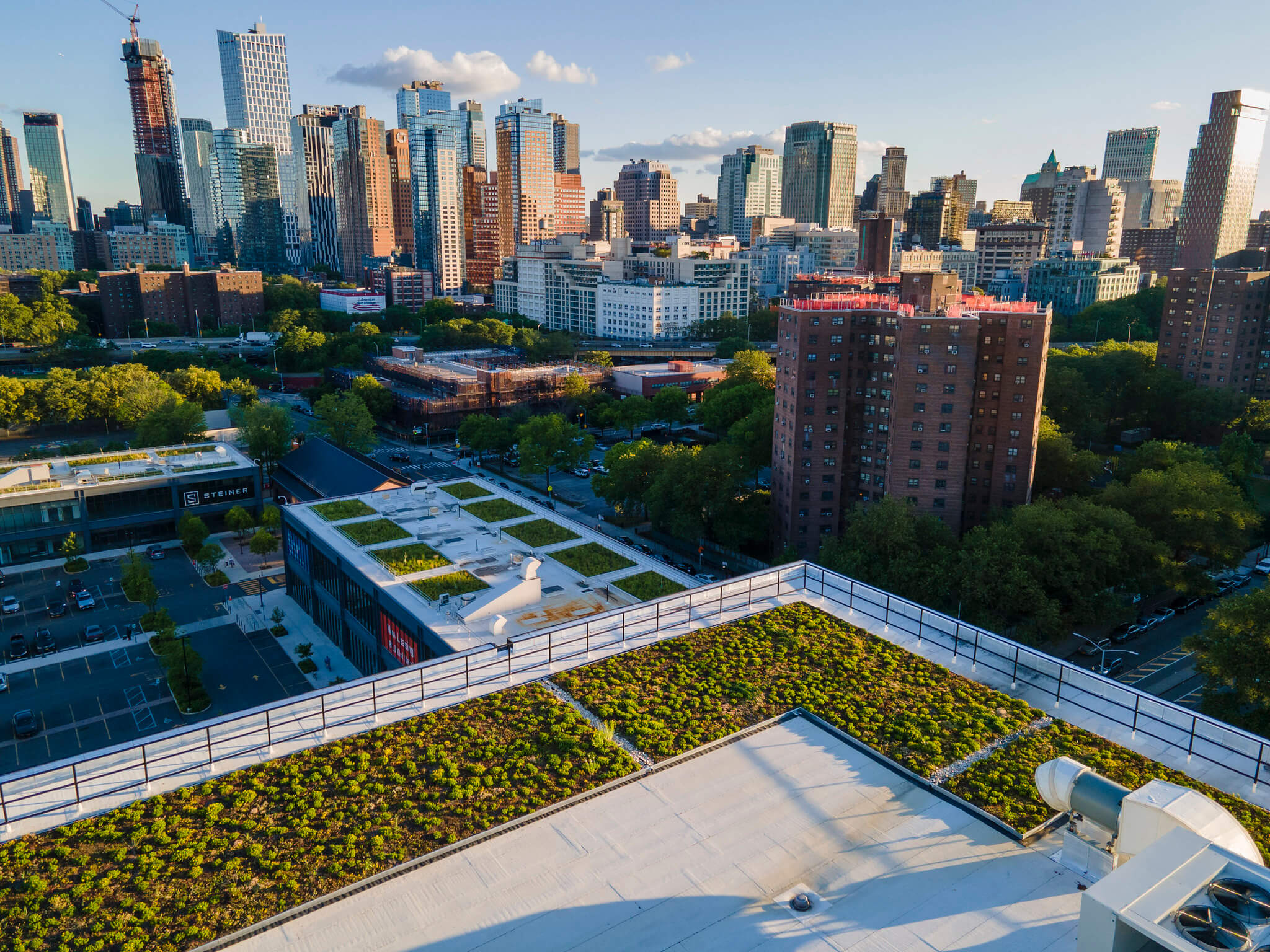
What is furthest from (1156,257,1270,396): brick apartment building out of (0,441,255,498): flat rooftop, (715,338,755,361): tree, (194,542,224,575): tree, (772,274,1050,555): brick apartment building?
(194,542,224,575): tree

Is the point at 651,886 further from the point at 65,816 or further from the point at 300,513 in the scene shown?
the point at 300,513

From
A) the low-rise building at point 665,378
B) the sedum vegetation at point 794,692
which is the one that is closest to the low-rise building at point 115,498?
the sedum vegetation at point 794,692

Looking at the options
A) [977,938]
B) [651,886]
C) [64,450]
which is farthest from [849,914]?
[64,450]

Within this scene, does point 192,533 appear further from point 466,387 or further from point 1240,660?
point 1240,660

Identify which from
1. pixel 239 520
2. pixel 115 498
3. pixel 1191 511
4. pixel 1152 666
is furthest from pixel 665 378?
pixel 1152 666

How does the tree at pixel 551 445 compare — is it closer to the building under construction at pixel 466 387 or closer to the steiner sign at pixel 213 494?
the building under construction at pixel 466 387

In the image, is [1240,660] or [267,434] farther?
[267,434]

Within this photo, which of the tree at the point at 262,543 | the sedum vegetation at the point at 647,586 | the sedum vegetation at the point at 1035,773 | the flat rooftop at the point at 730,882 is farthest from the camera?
the tree at the point at 262,543
